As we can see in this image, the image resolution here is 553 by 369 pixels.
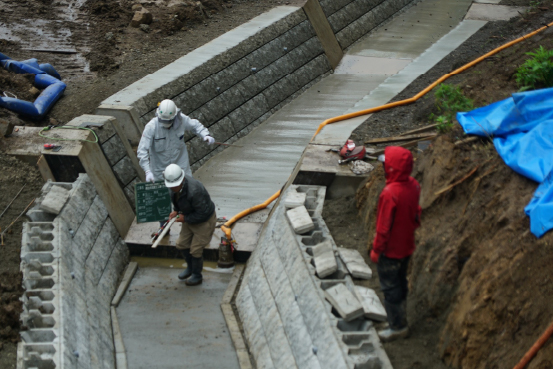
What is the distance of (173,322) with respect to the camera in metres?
7.15

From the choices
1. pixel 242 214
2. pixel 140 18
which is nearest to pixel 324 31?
pixel 140 18

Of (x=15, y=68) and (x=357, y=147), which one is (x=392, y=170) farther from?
(x=15, y=68)

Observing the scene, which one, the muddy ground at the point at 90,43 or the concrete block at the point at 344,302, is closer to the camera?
the concrete block at the point at 344,302

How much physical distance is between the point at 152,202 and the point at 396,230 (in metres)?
3.79

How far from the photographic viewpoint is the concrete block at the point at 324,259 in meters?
6.01

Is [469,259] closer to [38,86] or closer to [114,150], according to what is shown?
[114,150]

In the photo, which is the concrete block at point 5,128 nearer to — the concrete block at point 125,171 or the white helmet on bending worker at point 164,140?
the concrete block at point 125,171

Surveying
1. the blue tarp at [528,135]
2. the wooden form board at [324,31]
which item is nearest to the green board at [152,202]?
the blue tarp at [528,135]

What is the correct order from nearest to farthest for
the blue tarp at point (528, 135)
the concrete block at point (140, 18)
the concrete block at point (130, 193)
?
the blue tarp at point (528, 135) → the concrete block at point (130, 193) → the concrete block at point (140, 18)

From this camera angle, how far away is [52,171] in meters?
7.90

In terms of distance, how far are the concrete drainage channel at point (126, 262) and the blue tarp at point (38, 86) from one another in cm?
101

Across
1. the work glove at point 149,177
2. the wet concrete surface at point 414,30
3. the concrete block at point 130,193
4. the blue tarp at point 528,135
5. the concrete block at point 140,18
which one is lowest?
the wet concrete surface at point 414,30

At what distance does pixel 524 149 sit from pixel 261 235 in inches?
151

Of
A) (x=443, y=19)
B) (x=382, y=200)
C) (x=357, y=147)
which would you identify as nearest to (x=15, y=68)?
(x=357, y=147)
